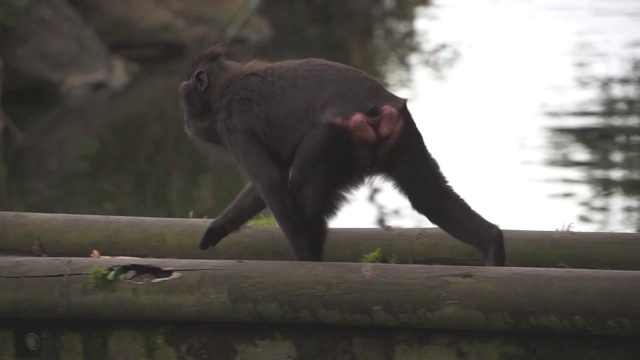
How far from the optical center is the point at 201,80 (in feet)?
16.8

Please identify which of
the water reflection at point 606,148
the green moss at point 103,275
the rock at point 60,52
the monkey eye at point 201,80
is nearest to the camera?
the green moss at point 103,275

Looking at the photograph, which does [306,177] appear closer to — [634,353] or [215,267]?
[215,267]

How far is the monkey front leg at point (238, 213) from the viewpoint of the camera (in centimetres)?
522

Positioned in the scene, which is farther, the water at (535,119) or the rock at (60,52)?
the rock at (60,52)

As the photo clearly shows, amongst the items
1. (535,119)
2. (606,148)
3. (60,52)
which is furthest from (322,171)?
(60,52)

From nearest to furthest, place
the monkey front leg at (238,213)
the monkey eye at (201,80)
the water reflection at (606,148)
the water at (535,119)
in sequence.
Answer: the monkey eye at (201,80) → the monkey front leg at (238,213) → the water reflection at (606,148) → the water at (535,119)

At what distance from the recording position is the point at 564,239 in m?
5.17

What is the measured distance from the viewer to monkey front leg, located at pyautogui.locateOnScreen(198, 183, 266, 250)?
5.22 m

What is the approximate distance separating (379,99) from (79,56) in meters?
13.7

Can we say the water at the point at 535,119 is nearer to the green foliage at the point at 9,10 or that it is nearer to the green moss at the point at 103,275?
the green moss at the point at 103,275

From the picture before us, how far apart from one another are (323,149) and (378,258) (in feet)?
2.83

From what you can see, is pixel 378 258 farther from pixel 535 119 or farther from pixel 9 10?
pixel 9 10

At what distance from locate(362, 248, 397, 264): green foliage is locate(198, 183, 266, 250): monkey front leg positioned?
1.70 feet

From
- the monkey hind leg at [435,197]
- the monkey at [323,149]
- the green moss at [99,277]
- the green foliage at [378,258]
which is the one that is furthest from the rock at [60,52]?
the monkey hind leg at [435,197]
